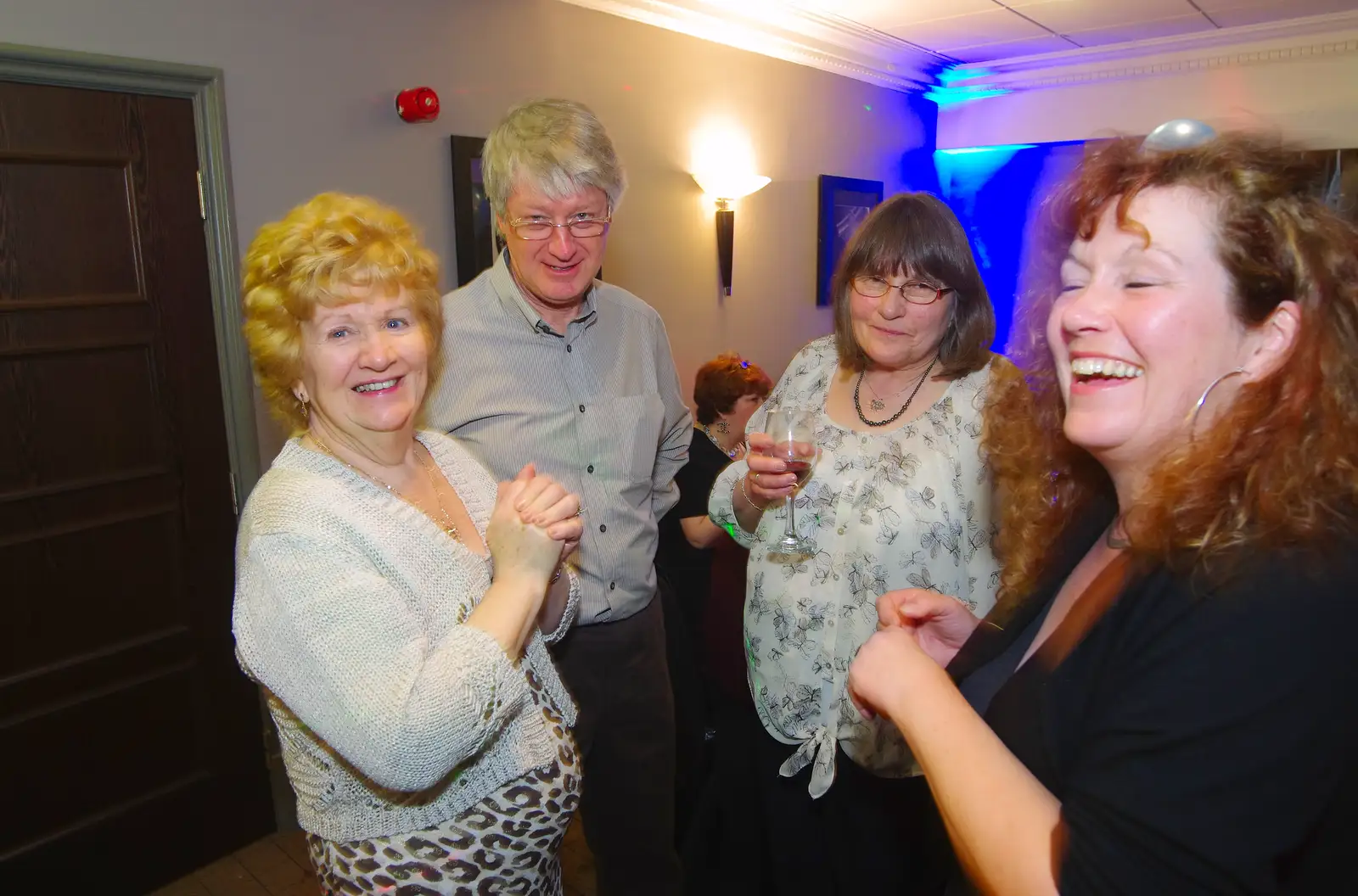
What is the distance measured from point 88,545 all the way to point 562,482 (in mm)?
1602

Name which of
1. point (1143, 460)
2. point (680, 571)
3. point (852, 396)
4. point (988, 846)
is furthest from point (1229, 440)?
point (680, 571)

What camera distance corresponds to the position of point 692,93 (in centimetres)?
436

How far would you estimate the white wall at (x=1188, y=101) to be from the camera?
495 cm

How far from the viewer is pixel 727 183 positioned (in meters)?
4.55

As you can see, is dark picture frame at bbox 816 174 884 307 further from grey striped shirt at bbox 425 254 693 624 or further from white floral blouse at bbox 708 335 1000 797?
white floral blouse at bbox 708 335 1000 797

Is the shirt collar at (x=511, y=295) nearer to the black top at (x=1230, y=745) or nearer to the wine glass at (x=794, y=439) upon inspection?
the wine glass at (x=794, y=439)

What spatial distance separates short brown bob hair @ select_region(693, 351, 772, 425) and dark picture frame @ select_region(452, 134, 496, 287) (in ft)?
3.23

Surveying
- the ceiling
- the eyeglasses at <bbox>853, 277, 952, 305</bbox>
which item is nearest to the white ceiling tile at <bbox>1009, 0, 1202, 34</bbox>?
the ceiling

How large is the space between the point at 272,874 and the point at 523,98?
304cm

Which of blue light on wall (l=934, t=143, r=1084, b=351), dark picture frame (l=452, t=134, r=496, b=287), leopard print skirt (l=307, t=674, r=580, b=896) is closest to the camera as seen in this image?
leopard print skirt (l=307, t=674, r=580, b=896)


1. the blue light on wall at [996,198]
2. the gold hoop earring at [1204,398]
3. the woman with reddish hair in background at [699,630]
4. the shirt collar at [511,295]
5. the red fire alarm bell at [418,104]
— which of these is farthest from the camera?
the blue light on wall at [996,198]

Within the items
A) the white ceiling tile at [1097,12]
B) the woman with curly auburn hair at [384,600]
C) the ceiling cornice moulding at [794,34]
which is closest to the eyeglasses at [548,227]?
the woman with curly auburn hair at [384,600]

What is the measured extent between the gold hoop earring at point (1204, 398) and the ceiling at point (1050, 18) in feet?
13.6

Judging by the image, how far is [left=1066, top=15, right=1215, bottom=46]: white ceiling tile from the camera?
4.93 meters
